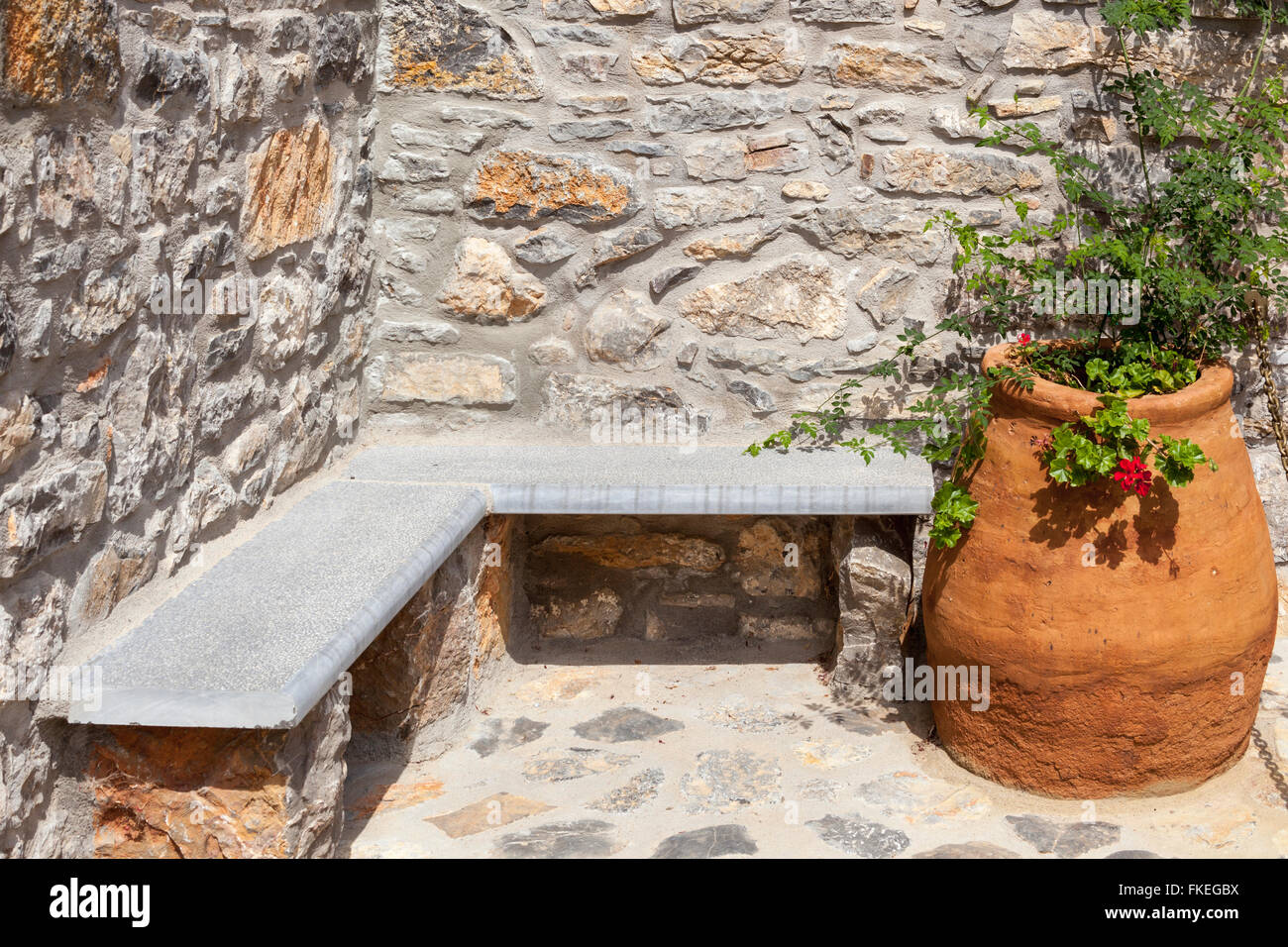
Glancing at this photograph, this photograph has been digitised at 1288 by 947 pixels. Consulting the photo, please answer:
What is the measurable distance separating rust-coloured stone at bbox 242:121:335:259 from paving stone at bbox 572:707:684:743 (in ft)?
4.68

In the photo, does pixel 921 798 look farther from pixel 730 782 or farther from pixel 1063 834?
pixel 730 782

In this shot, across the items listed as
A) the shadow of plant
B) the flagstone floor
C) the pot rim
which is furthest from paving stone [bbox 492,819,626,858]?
the pot rim

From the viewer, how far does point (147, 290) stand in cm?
247

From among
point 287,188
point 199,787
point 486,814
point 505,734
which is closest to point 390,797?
point 486,814

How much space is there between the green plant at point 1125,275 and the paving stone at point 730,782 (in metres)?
0.70

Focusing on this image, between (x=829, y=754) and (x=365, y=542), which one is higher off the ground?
(x=365, y=542)

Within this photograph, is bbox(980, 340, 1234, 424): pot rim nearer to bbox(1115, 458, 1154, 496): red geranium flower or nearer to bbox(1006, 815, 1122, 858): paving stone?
bbox(1115, 458, 1154, 496): red geranium flower

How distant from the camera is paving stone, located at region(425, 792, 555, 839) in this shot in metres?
2.87

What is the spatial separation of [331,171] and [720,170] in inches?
40.3

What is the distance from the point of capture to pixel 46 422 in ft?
7.18

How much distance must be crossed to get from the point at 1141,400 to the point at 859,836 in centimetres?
114

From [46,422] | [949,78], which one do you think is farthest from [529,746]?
[949,78]

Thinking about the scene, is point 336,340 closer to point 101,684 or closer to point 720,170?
point 720,170

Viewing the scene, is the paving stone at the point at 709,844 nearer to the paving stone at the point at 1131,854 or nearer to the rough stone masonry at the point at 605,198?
the paving stone at the point at 1131,854
